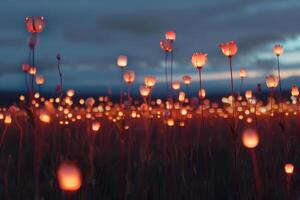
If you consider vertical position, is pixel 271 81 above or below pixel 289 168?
above

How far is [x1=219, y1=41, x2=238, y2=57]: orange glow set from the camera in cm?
440

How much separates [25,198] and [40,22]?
5.46ft

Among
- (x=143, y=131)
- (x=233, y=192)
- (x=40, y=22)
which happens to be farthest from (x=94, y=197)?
(x=143, y=131)

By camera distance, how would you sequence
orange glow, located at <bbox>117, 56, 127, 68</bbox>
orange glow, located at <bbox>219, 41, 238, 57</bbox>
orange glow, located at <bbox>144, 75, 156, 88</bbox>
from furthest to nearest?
orange glow, located at <bbox>144, 75, 156, 88</bbox> → orange glow, located at <bbox>117, 56, 127, 68</bbox> → orange glow, located at <bbox>219, 41, 238, 57</bbox>

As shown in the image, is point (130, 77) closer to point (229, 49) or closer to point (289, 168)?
point (229, 49)

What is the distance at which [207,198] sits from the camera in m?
3.88

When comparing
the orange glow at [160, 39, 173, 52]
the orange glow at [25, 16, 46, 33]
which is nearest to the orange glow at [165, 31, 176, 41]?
the orange glow at [160, 39, 173, 52]

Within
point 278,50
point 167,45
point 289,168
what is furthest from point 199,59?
point 289,168

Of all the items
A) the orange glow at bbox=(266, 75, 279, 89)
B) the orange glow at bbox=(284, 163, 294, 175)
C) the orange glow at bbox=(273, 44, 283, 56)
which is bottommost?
the orange glow at bbox=(284, 163, 294, 175)

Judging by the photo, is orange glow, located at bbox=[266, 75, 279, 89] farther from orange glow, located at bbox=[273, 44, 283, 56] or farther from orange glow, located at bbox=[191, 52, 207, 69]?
orange glow, located at bbox=[191, 52, 207, 69]

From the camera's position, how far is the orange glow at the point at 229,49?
4402mm

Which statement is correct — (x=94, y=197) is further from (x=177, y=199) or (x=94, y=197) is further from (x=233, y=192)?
(x=233, y=192)

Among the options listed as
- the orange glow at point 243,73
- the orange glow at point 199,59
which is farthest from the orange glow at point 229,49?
the orange glow at point 243,73

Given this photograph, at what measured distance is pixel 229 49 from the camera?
443cm
